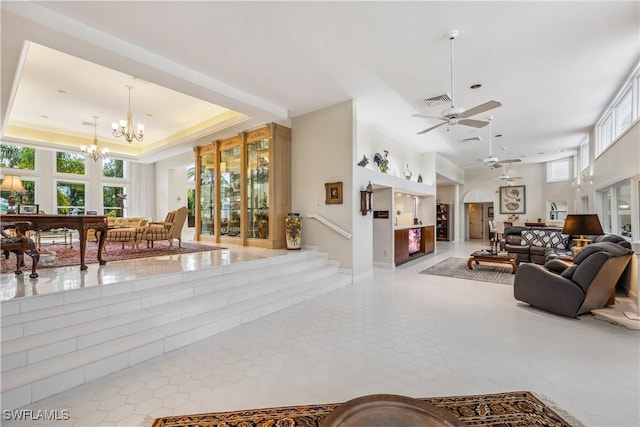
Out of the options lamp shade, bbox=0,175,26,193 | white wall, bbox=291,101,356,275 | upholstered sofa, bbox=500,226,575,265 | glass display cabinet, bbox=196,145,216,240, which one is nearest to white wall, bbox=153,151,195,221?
glass display cabinet, bbox=196,145,216,240

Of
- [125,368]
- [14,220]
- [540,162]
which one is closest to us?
[125,368]

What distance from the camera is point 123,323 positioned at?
9.28 ft

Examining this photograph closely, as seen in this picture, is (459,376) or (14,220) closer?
(459,376)

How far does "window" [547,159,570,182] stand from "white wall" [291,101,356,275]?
11.7m

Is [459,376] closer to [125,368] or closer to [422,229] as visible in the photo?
[125,368]

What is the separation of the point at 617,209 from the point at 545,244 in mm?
1604

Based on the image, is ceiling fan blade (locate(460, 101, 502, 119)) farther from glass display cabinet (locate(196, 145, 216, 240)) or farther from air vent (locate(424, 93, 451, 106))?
glass display cabinet (locate(196, 145, 216, 240))

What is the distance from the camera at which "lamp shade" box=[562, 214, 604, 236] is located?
15.4 ft

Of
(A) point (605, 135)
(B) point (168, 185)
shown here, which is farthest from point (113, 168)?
(A) point (605, 135)

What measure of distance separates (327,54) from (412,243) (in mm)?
6075

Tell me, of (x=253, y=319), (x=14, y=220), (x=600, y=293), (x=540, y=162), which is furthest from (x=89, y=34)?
(x=540, y=162)

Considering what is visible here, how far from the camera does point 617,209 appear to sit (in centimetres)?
625

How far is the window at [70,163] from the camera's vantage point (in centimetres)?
922

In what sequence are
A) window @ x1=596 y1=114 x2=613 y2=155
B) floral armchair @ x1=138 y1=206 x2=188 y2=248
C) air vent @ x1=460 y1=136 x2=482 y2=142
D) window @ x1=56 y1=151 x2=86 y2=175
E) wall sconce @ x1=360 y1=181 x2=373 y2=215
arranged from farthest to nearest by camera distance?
window @ x1=56 y1=151 x2=86 y2=175
air vent @ x1=460 y1=136 x2=482 y2=142
window @ x1=596 y1=114 x2=613 y2=155
floral armchair @ x1=138 y1=206 x2=188 y2=248
wall sconce @ x1=360 y1=181 x2=373 y2=215
